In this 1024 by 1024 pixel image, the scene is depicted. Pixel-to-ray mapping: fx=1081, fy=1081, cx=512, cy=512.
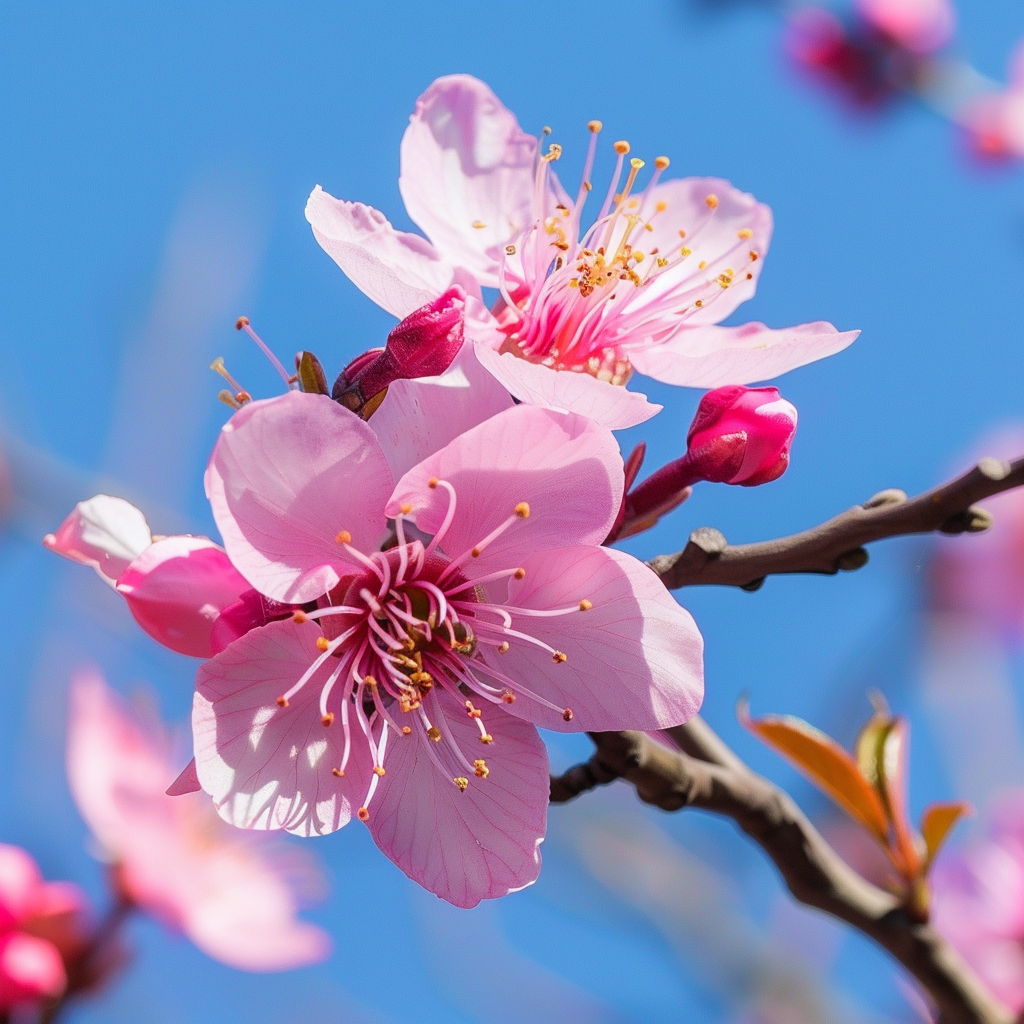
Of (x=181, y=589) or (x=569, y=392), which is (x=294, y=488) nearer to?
(x=181, y=589)

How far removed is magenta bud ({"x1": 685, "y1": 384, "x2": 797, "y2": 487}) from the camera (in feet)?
3.68

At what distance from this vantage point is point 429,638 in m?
1.13

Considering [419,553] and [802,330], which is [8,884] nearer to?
[419,553]

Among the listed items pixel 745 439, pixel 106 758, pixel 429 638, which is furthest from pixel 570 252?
pixel 106 758

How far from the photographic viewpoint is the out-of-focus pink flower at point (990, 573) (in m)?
4.45

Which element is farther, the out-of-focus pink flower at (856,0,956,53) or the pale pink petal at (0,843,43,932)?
the out-of-focus pink flower at (856,0,956,53)

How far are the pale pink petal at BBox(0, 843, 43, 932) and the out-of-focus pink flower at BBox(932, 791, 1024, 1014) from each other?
181 cm

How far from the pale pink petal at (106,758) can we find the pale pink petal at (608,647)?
1512mm

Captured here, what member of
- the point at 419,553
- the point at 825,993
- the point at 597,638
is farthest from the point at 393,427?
the point at 825,993

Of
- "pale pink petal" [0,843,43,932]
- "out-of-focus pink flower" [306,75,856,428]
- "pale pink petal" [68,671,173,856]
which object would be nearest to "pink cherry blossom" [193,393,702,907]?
"out-of-focus pink flower" [306,75,856,428]

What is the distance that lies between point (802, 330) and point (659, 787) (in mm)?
538

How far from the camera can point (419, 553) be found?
112cm

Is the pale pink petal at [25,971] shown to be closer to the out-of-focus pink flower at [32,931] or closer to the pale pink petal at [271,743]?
the out-of-focus pink flower at [32,931]

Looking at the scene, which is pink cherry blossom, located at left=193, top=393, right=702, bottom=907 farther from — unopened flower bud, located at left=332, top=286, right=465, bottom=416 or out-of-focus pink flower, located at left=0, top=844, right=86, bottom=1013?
out-of-focus pink flower, located at left=0, top=844, right=86, bottom=1013
